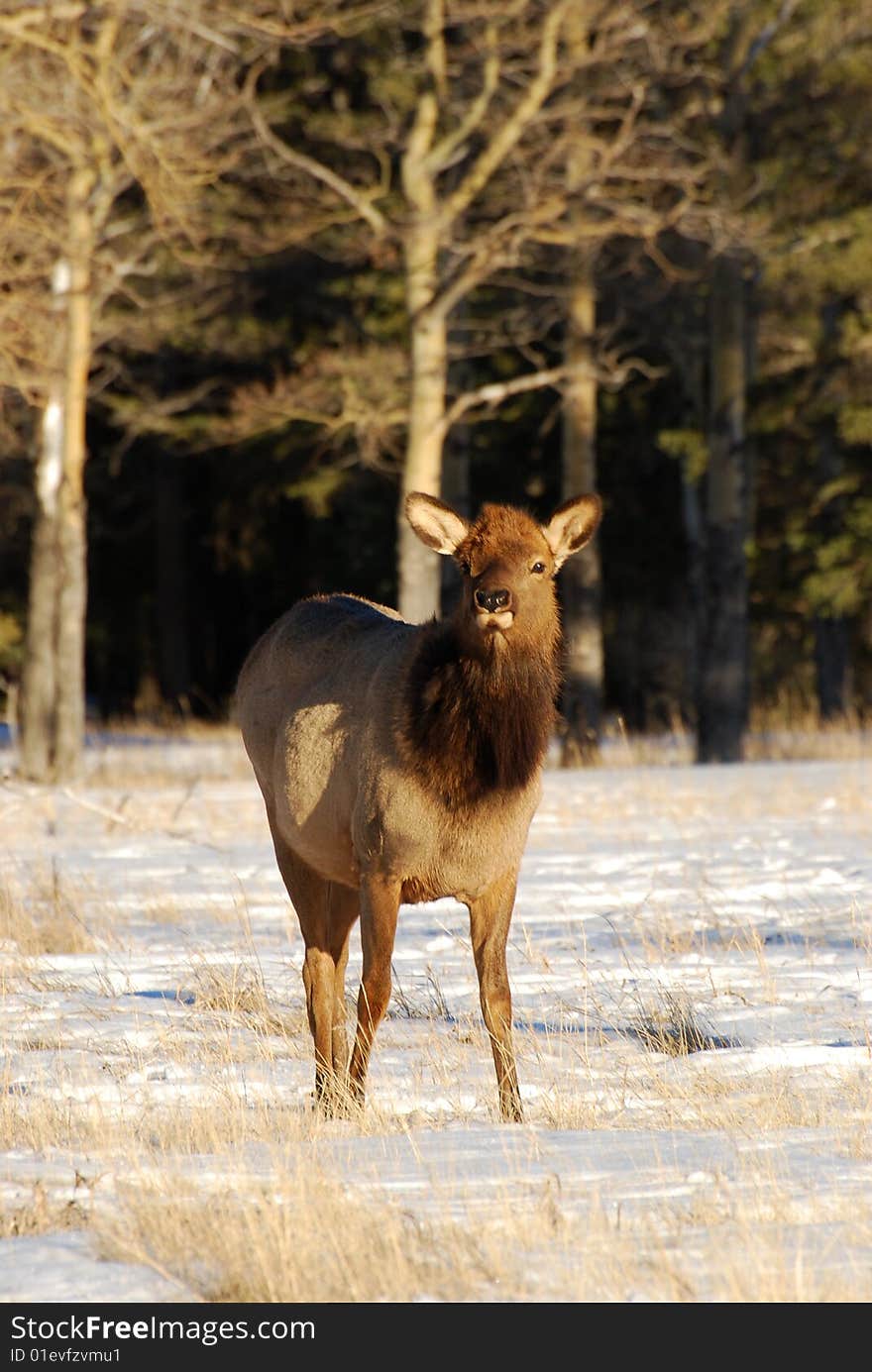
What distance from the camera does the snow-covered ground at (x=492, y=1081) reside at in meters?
4.94

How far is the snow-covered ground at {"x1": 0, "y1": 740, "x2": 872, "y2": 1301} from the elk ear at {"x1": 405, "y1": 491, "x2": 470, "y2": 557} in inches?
78.9

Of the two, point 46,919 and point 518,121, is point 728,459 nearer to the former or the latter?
point 518,121

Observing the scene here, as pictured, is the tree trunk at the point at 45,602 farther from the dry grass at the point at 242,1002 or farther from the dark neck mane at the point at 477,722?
the dark neck mane at the point at 477,722

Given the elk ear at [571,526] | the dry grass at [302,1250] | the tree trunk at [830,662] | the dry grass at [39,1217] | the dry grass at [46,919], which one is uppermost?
the elk ear at [571,526]

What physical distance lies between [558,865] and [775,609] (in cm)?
2126

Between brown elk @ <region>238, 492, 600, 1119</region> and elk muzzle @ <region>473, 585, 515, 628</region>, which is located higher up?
elk muzzle @ <region>473, 585, 515, 628</region>

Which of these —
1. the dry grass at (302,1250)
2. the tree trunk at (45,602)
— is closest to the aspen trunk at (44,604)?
the tree trunk at (45,602)

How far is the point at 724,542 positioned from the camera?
24.6 m

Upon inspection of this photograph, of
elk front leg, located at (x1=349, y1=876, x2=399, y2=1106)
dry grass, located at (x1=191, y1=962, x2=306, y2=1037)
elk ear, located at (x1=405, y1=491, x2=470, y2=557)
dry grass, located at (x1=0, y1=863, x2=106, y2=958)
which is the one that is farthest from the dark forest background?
elk front leg, located at (x1=349, y1=876, x2=399, y2=1106)

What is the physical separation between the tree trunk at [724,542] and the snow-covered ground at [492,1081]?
1084 cm

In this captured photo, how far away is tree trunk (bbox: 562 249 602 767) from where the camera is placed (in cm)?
2523

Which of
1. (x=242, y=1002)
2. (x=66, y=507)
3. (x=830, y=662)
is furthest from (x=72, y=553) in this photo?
(x=830, y=662)

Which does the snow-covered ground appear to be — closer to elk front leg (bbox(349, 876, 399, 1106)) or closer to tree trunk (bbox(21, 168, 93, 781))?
elk front leg (bbox(349, 876, 399, 1106))

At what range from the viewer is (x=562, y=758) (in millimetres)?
24000
